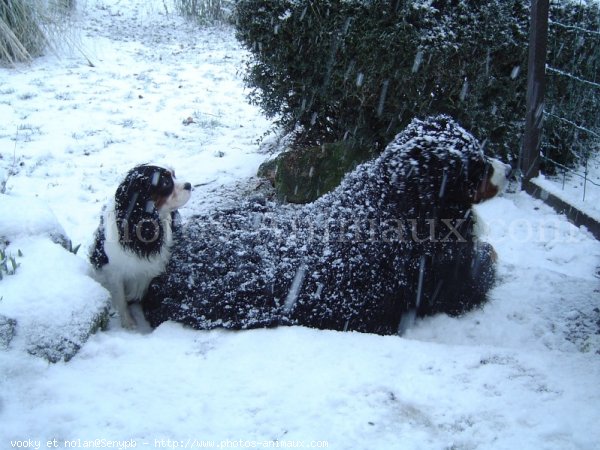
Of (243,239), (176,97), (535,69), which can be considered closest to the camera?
(243,239)

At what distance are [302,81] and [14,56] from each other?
6.31 metres

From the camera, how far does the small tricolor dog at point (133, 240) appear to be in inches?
118

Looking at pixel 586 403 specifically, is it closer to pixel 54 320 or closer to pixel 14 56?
pixel 54 320

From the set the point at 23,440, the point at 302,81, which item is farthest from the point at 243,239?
the point at 302,81

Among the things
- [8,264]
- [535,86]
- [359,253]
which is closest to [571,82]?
[535,86]

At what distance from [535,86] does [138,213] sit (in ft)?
10.4

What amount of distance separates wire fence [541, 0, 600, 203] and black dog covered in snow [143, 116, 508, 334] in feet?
6.34

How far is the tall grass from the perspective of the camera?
7.85 meters

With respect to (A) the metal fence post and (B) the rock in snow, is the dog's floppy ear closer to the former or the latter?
(B) the rock in snow

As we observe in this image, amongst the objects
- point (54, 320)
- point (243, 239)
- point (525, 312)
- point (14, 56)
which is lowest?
point (525, 312)

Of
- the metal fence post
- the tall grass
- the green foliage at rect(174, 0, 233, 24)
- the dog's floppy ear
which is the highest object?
the green foliage at rect(174, 0, 233, 24)

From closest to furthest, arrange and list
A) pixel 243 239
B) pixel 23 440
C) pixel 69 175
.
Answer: pixel 23 440, pixel 243 239, pixel 69 175

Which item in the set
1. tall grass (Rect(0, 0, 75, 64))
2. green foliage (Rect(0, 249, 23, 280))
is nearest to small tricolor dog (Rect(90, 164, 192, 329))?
green foliage (Rect(0, 249, 23, 280))

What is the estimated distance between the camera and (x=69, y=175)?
17.2 ft
